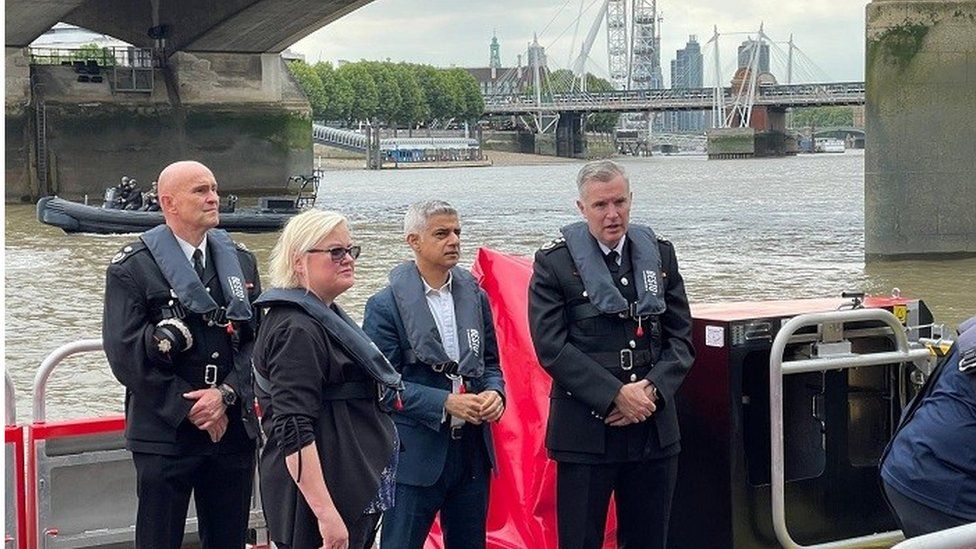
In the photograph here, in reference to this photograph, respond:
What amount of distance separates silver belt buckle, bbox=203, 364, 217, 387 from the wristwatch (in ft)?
0.08

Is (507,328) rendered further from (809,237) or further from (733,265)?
(809,237)

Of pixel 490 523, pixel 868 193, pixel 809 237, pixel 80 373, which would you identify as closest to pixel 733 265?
pixel 868 193

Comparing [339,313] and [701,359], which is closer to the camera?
[339,313]

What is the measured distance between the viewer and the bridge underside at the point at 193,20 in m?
37.1

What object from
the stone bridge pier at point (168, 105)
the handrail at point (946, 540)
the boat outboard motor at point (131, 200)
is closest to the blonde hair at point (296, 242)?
the handrail at point (946, 540)

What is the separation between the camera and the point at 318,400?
3598 millimetres

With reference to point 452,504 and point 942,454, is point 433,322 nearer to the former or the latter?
point 452,504

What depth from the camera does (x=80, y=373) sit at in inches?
484

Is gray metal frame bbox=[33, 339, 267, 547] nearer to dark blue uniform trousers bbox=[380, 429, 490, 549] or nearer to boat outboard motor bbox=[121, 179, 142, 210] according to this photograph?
dark blue uniform trousers bbox=[380, 429, 490, 549]

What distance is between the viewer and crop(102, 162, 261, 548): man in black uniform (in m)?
4.16

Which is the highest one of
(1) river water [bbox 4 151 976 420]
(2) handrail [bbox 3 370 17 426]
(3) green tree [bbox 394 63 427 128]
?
(3) green tree [bbox 394 63 427 128]

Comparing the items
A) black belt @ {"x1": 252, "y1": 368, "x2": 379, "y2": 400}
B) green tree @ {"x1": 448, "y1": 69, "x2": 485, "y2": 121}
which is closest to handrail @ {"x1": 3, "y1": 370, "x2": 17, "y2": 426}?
black belt @ {"x1": 252, "y1": 368, "x2": 379, "y2": 400}

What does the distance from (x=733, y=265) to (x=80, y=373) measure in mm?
11912

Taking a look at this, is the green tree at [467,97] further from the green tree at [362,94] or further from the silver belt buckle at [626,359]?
the silver belt buckle at [626,359]
